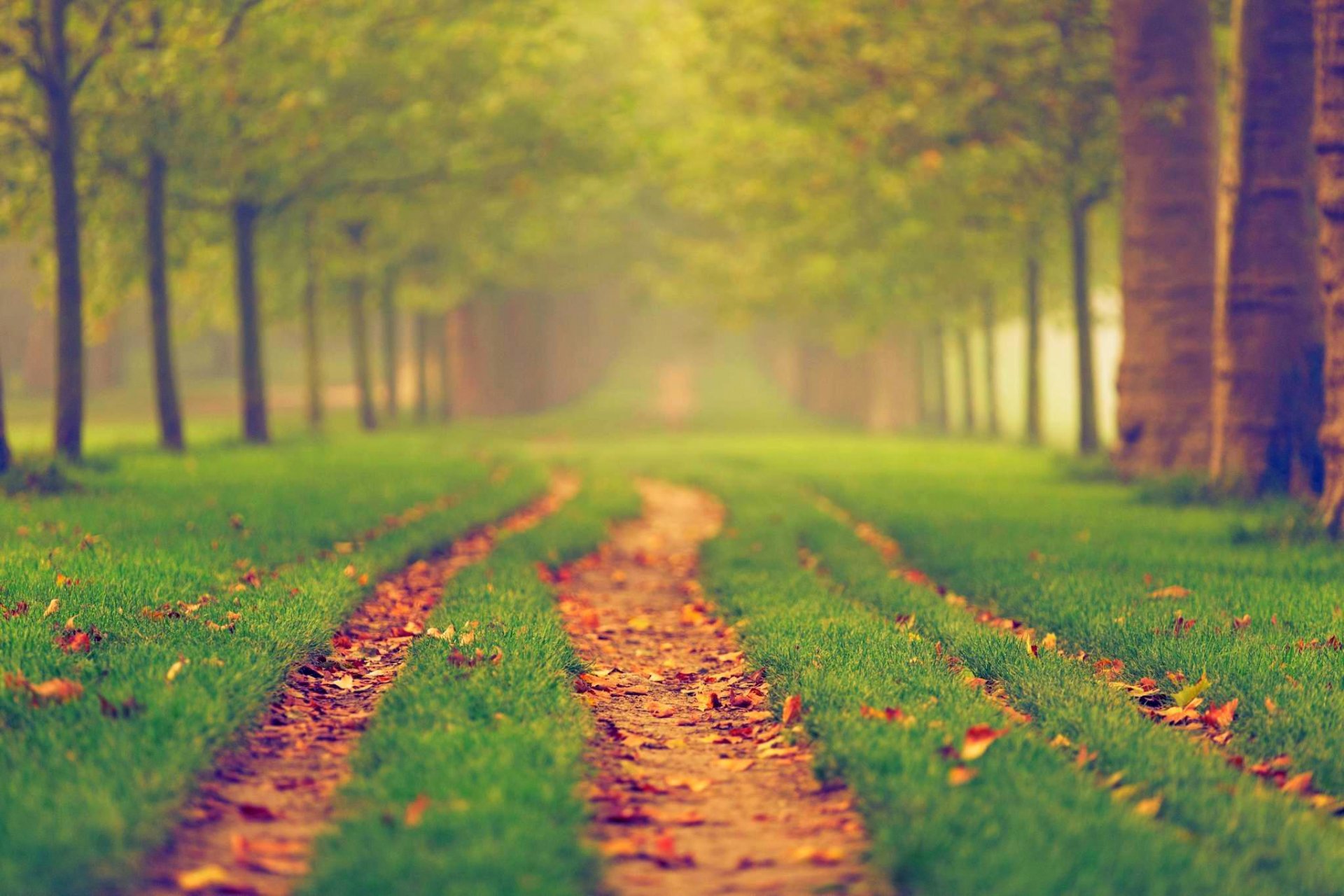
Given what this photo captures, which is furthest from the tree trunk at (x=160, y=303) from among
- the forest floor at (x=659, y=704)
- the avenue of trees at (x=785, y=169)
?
the forest floor at (x=659, y=704)

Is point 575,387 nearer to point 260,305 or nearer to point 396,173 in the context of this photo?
point 260,305

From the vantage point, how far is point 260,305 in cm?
3011

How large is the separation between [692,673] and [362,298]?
25.1 meters

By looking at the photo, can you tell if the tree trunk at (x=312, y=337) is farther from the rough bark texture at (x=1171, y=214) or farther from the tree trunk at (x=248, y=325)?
the rough bark texture at (x=1171, y=214)

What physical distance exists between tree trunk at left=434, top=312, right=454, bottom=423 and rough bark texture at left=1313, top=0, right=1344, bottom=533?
91.4ft

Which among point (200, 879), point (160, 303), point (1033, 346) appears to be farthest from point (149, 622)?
point (1033, 346)

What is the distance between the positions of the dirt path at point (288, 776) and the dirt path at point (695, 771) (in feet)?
3.50

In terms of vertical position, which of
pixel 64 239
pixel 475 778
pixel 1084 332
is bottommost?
pixel 475 778

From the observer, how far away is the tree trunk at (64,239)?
1530 cm

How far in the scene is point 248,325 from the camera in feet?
76.3

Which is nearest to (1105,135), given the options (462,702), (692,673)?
(692,673)

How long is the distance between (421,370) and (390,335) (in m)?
3.27

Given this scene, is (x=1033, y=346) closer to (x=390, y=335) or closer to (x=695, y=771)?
(x=390, y=335)

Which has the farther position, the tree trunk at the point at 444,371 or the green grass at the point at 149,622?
the tree trunk at the point at 444,371
